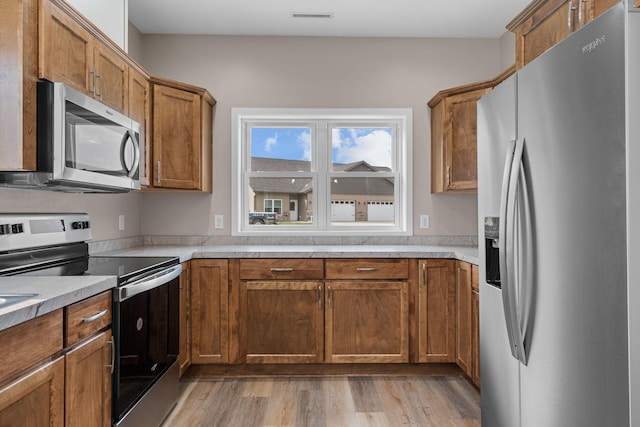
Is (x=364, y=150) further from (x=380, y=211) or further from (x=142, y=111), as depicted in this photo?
(x=142, y=111)

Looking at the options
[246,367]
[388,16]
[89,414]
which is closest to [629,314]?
[89,414]

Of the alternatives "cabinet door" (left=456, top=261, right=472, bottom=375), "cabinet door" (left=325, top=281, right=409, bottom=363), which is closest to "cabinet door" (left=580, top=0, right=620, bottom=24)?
"cabinet door" (left=456, top=261, right=472, bottom=375)

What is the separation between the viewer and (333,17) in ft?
10.1

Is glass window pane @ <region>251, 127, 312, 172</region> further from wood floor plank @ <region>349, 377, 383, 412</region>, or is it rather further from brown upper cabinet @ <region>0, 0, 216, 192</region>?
wood floor plank @ <region>349, 377, 383, 412</region>

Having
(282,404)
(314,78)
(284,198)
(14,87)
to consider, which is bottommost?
(282,404)

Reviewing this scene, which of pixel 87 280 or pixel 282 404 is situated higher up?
pixel 87 280

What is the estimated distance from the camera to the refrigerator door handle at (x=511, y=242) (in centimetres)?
144

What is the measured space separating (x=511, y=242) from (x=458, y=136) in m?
1.73

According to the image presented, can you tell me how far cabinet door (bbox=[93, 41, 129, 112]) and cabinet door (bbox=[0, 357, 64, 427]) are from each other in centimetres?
142

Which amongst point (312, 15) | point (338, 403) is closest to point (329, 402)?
point (338, 403)

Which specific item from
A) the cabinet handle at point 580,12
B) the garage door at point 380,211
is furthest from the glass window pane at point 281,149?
the cabinet handle at point 580,12

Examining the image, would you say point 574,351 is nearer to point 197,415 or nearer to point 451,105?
point 197,415

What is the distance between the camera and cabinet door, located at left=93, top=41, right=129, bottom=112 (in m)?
2.14

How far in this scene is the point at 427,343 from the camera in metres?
2.81
